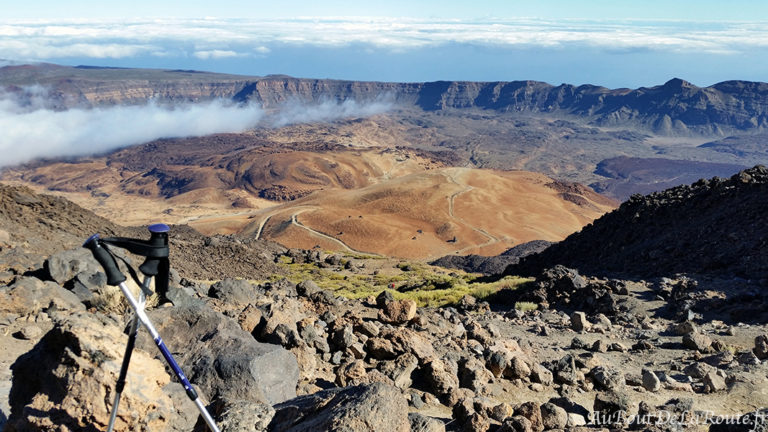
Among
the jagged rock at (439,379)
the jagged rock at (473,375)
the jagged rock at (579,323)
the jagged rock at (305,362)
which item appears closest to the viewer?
the jagged rock at (439,379)

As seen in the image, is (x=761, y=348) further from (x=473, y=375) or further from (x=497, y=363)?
(x=473, y=375)

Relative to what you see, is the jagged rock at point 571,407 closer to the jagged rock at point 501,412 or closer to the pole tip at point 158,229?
the jagged rock at point 501,412

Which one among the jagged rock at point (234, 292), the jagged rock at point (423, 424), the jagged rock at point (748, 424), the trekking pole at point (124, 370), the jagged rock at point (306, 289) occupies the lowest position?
the jagged rock at point (306, 289)

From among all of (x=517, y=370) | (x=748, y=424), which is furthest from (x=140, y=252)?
(x=517, y=370)

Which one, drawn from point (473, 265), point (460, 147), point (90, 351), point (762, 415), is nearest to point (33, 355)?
point (90, 351)

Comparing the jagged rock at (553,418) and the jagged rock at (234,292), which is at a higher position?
the jagged rock at (553,418)

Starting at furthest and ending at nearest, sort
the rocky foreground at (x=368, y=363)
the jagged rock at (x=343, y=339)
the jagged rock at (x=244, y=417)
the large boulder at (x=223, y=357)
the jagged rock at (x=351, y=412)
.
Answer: the jagged rock at (x=343, y=339), the large boulder at (x=223, y=357), the jagged rock at (x=244, y=417), the rocky foreground at (x=368, y=363), the jagged rock at (x=351, y=412)

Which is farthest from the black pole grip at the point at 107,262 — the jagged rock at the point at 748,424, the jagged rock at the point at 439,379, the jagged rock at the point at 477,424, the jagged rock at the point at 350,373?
the jagged rock at the point at 748,424
